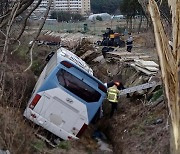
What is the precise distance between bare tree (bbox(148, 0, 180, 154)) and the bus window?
7613mm

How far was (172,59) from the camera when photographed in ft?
13.5

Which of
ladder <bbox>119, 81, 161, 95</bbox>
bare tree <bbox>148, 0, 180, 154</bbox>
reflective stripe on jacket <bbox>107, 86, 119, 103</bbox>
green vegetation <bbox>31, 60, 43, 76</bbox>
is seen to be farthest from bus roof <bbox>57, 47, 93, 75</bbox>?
bare tree <bbox>148, 0, 180, 154</bbox>

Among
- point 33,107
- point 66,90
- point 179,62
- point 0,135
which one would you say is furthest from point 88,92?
point 179,62

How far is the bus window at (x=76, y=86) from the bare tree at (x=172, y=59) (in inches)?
300

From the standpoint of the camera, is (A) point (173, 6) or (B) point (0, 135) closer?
(A) point (173, 6)

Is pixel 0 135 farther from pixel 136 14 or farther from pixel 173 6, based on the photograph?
pixel 136 14

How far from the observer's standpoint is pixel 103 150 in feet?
40.2

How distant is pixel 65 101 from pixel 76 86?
1.66 ft

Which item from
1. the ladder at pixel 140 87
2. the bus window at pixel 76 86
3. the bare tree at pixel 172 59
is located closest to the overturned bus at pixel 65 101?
the bus window at pixel 76 86

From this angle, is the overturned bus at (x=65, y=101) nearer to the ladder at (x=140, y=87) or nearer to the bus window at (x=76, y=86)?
the bus window at (x=76, y=86)

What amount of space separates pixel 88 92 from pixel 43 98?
121cm

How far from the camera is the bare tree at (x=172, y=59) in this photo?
407cm

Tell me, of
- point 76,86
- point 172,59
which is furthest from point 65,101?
point 172,59

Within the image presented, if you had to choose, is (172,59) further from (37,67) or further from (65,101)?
(37,67)
